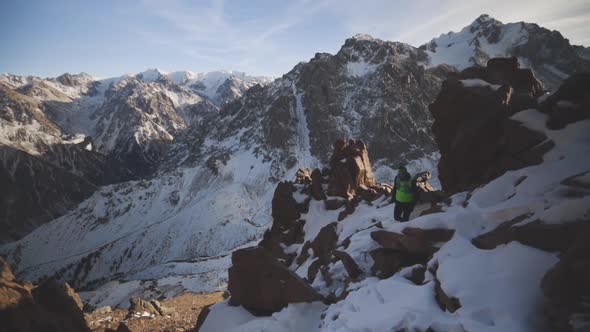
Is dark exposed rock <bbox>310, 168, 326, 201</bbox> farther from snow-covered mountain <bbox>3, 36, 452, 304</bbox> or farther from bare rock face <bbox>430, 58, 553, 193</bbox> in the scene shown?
snow-covered mountain <bbox>3, 36, 452, 304</bbox>

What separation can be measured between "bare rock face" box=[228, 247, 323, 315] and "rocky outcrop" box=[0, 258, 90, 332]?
10.3 meters

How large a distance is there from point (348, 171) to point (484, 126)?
19752mm

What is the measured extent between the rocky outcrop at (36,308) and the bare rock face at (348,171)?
23.7 metres

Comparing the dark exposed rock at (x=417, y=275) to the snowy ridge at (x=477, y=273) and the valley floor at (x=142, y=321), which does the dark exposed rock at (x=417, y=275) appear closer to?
the snowy ridge at (x=477, y=273)

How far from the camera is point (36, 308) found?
1809cm

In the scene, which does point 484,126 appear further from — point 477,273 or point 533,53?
point 533,53

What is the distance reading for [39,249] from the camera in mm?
Result: 160375

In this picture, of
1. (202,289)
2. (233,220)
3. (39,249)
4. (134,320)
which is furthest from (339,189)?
(39,249)

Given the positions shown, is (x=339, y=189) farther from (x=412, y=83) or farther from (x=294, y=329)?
(x=412, y=83)

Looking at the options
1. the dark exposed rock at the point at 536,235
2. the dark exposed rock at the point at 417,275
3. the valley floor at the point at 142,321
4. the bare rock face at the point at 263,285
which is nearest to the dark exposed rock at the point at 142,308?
the valley floor at the point at 142,321

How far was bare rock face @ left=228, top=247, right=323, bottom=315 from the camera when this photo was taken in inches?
570

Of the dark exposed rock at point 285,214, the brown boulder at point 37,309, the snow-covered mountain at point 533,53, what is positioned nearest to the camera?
the brown boulder at point 37,309

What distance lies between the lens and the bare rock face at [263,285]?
1448 cm

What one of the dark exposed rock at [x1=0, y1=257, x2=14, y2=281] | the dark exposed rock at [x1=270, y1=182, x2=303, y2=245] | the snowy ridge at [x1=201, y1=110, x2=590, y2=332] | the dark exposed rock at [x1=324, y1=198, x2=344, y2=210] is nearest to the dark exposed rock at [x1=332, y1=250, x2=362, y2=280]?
the snowy ridge at [x1=201, y1=110, x2=590, y2=332]
